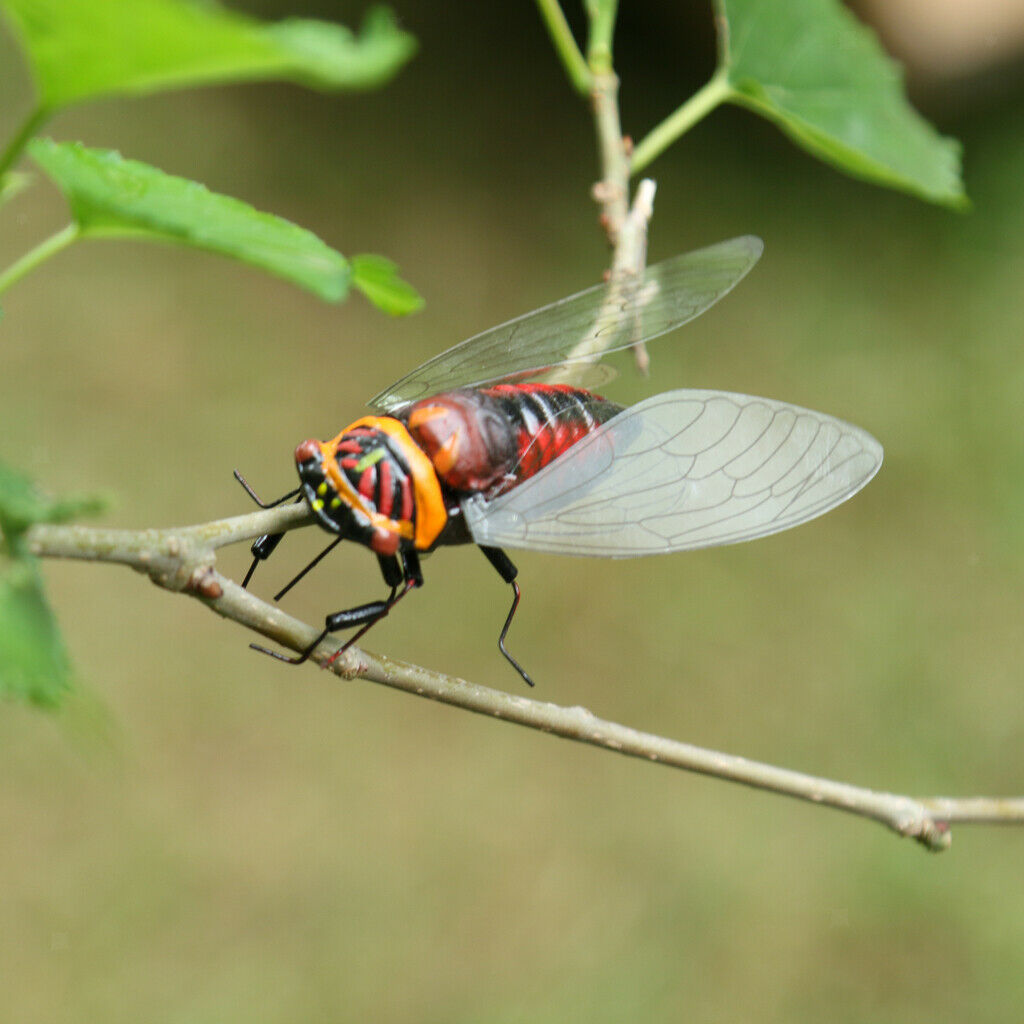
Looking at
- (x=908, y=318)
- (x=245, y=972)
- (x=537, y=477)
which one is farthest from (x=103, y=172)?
(x=908, y=318)

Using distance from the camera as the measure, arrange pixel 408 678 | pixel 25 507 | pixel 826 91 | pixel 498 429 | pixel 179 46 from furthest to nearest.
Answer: pixel 826 91, pixel 498 429, pixel 408 678, pixel 25 507, pixel 179 46

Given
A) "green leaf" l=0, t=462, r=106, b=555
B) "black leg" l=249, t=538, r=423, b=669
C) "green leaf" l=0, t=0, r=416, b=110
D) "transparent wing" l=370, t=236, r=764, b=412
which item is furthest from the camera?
"transparent wing" l=370, t=236, r=764, b=412

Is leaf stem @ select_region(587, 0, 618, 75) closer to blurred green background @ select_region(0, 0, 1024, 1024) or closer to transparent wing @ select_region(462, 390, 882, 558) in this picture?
transparent wing @ select_region(462, 390, 882, 558)

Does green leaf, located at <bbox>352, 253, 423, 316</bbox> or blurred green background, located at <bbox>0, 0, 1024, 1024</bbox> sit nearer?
green leaf, located at <bbox>352, 253, 423, 316</bbox>

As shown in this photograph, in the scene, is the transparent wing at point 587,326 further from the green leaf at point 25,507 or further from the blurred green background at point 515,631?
the blurred green background at point 515,631

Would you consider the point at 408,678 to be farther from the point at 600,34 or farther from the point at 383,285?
the point at 600,34

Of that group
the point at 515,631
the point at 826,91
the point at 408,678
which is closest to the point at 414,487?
the point at 408,678

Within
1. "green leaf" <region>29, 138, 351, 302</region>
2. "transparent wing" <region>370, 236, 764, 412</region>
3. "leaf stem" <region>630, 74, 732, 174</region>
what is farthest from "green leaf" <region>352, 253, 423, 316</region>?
"leaf stem" <region>630, 74, 732, 174</region>
